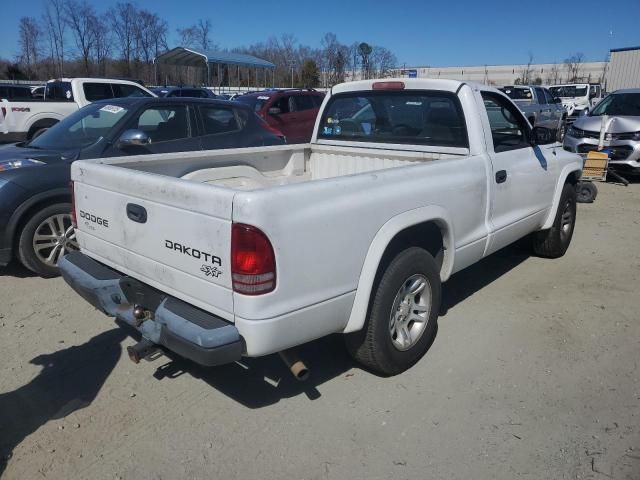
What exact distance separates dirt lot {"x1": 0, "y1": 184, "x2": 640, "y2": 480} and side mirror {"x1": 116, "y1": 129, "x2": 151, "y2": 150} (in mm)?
1738

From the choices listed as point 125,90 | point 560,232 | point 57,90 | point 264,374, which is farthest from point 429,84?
point 57,90

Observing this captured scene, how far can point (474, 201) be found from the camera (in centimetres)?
385

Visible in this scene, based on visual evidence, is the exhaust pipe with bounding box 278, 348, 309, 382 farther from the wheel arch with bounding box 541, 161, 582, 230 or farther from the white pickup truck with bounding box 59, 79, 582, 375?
the wheel arch with bounding box 541, 161, 582, 230

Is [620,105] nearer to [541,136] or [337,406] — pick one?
[541,136]

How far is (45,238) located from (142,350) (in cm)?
279

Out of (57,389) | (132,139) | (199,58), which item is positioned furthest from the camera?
(199,58)

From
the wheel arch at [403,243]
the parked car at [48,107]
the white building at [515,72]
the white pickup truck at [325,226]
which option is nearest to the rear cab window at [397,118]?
the white pickup truck at [325,226]

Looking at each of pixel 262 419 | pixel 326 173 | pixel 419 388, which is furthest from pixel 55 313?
pixel 419 388

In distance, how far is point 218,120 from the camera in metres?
6.54

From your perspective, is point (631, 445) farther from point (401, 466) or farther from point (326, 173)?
point (326, 173)

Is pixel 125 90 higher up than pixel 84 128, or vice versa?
pixel 125 90

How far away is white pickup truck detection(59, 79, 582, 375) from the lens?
8.21 ft

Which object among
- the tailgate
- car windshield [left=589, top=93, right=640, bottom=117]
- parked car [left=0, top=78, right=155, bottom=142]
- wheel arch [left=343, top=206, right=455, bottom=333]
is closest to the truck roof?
wheel arch [left=343, top=206, right=455, bottom=333]

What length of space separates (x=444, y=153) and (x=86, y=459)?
3199 millimetres
